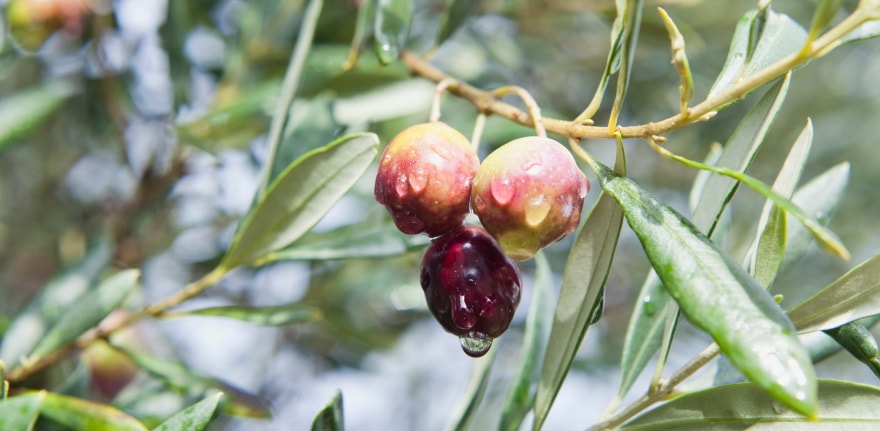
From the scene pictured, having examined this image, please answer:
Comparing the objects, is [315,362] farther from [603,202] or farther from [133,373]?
[603,202]

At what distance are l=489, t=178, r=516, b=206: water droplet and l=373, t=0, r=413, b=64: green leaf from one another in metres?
0.35

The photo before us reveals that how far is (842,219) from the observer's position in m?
2.26

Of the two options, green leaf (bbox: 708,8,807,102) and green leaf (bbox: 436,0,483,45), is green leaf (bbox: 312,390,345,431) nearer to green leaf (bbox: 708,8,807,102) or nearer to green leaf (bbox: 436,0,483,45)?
green leaf (bbox: 708,8,807,102)

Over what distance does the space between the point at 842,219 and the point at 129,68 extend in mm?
1838

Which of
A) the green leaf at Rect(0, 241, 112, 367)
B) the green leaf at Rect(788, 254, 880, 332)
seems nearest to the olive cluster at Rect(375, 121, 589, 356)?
the green leaf at Rect(788, 254, 880, 332)

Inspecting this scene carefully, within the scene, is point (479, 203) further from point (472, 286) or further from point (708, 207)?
point (708, 207)

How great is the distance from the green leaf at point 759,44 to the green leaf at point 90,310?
68 cm

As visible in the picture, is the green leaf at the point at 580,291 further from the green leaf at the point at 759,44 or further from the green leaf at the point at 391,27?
the green leaf at the point at 391,27

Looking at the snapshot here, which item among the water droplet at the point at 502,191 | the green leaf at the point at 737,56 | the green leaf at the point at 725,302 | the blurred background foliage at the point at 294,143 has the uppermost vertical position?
the green leaf at the point at 737,56

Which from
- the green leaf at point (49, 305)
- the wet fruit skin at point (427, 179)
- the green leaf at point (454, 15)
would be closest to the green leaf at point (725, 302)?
the wet fruit skin at point (427, 179)

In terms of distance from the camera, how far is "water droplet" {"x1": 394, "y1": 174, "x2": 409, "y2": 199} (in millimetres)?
733

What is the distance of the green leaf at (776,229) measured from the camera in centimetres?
74

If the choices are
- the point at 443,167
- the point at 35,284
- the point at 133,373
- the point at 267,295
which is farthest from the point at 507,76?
the point at 35,284

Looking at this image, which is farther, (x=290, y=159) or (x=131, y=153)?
(x=131, y=153)
